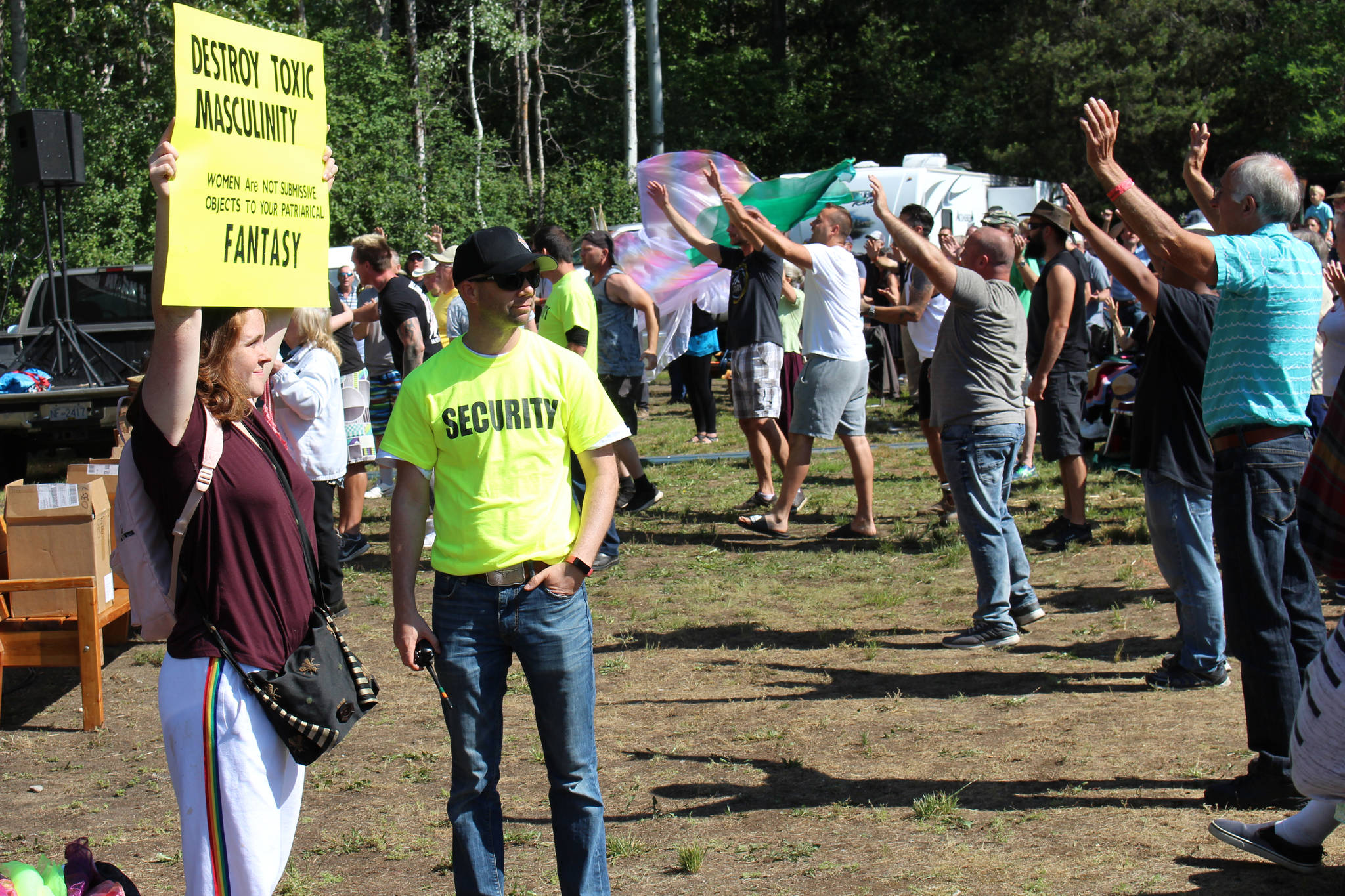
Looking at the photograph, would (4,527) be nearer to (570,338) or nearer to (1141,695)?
(570,338)

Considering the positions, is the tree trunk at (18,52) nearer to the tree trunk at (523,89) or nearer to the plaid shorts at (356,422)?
the tree trunk at (523,89)

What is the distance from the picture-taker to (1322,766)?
9.41 ft

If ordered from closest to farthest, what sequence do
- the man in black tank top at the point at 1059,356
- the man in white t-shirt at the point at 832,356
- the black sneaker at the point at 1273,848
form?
the black sneaker at the point at 1273,848
the man in black tank top at the point at 1059,356
the man in white t-shirt at the point at 832,356

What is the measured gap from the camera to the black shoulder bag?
2736mm

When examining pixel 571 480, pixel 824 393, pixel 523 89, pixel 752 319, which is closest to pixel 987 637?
pixel 824 393

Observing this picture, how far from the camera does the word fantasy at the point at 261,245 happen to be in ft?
9.34

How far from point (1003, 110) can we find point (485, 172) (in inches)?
539

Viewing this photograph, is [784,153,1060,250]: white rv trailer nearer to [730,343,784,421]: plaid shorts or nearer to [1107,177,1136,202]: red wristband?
[730,343,784,421]: plaid shorts

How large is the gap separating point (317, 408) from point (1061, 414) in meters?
4.68

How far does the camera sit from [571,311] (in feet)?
25.0

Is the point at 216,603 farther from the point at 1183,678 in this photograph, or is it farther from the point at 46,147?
the point at 46,147

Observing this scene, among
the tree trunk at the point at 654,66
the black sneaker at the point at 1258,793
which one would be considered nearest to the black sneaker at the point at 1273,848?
the black sneaker at the point at 1258,793

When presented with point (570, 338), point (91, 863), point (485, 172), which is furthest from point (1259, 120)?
point (91, 863)

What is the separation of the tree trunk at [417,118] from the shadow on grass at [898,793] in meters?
23.0
